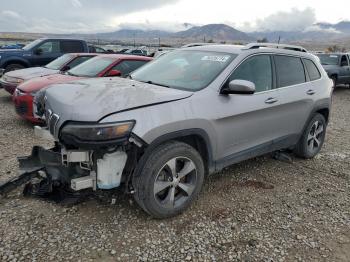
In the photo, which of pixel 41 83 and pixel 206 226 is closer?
pixel 206 226

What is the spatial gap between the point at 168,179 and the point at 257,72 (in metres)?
1.82

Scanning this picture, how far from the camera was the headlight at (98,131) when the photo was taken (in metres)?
2.82

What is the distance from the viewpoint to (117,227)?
10.8ft

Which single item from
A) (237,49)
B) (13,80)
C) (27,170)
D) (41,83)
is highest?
(237,49)

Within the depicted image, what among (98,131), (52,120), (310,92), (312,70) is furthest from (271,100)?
(52,120)

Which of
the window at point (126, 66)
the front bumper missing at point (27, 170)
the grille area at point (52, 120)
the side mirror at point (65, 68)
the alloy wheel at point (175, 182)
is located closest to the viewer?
the grille area at point (52, 120)

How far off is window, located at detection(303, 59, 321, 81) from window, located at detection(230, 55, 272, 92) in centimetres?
107

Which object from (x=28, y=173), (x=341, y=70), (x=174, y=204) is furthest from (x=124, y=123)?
(x=341, y=70)

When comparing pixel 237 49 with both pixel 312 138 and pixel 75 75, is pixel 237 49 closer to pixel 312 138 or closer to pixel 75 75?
pixel 312 138

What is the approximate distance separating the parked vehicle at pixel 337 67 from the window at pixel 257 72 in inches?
454

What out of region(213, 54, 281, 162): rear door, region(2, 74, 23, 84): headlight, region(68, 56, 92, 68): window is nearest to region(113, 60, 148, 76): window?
region(68, 56, 92, 68): window

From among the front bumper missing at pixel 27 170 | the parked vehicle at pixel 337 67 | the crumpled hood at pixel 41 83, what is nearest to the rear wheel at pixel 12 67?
the crumpled hood at pixel 41 83

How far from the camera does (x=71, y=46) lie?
12406mm

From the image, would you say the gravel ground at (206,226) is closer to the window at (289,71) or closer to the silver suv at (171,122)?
the silver suv at (171,122)
